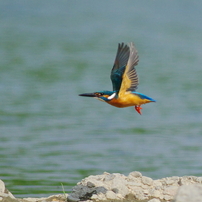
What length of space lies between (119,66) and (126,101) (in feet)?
1.67

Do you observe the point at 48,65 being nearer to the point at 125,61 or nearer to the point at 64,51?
the point at 64,51

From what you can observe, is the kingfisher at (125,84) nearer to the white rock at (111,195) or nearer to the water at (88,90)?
the white rock at (111,195)

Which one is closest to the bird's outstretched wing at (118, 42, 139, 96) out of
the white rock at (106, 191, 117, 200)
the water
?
the white rock at (106, 191, 117, 200)

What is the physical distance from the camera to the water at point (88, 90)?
454 inches

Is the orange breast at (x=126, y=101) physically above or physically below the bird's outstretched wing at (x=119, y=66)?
below

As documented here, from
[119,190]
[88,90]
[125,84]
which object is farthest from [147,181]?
[88,90]

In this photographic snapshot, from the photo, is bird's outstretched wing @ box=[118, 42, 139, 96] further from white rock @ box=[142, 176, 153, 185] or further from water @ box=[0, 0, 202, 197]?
water @ box=[0, 0, 202, 197]

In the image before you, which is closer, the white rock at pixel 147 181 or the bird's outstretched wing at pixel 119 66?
the bird's outstretched wing at pixel 119 66

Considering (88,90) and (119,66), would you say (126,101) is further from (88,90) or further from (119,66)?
(88,90)

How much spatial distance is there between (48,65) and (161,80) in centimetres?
408

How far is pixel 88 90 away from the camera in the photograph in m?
17.4

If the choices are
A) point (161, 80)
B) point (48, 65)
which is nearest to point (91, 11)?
point (48, 65)

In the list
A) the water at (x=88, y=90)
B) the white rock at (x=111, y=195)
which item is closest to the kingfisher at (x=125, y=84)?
the white rock at (x=111, y=195)

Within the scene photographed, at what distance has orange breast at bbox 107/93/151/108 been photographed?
7.16 meters
